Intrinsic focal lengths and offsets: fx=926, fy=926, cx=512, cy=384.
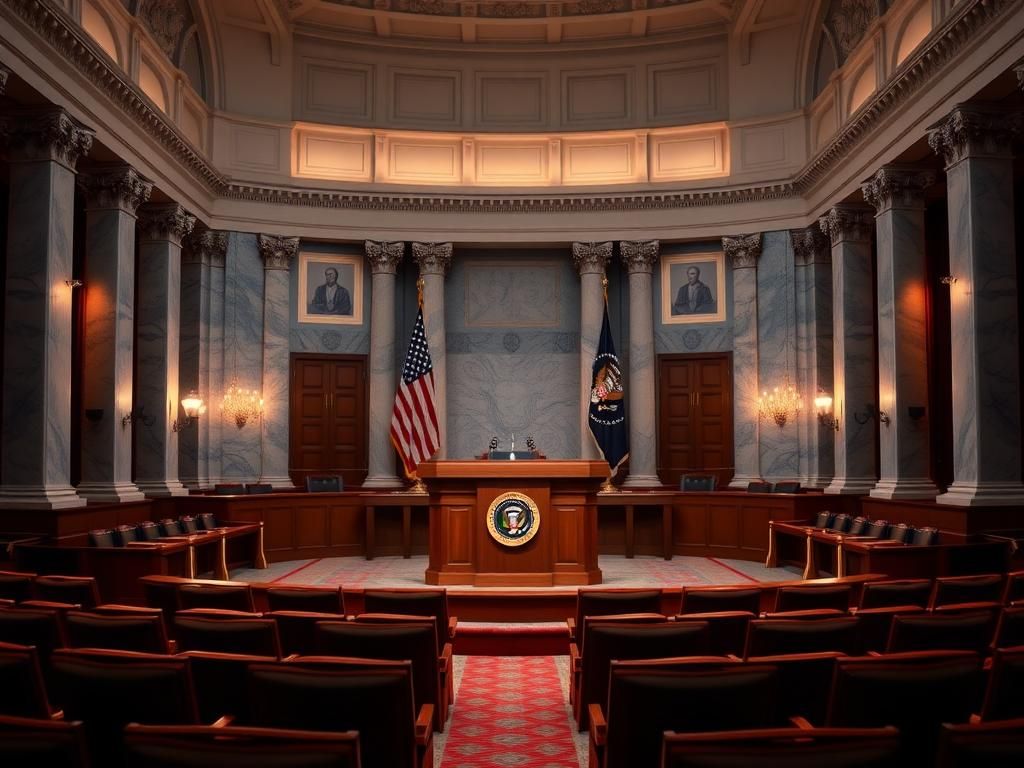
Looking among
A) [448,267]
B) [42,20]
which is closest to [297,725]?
[42,20]

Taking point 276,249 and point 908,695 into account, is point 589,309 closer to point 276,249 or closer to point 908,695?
point 276,249

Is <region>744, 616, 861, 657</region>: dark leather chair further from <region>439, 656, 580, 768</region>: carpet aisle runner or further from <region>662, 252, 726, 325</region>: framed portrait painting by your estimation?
<region>662, 252, 726, 325</region>: framed portrait painting

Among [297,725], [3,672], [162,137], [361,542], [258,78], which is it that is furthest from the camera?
[258,78]

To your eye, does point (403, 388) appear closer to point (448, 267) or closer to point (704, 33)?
point (448, 267)

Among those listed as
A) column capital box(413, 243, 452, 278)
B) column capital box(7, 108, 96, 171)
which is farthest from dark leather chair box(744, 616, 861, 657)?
column capital box(413, 243, 452, 278)

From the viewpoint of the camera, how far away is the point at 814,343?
19.2m

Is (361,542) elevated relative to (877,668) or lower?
lower

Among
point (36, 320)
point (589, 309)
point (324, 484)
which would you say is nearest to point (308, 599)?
point (36, 320)

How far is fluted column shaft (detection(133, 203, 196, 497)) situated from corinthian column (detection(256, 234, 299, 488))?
8.15ft

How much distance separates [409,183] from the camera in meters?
21.2

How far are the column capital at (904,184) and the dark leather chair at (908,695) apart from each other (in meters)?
12.9

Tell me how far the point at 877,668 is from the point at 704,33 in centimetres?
1976

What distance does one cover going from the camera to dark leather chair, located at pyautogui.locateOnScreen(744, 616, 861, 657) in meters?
4.86

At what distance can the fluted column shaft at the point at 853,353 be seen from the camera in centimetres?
1705
